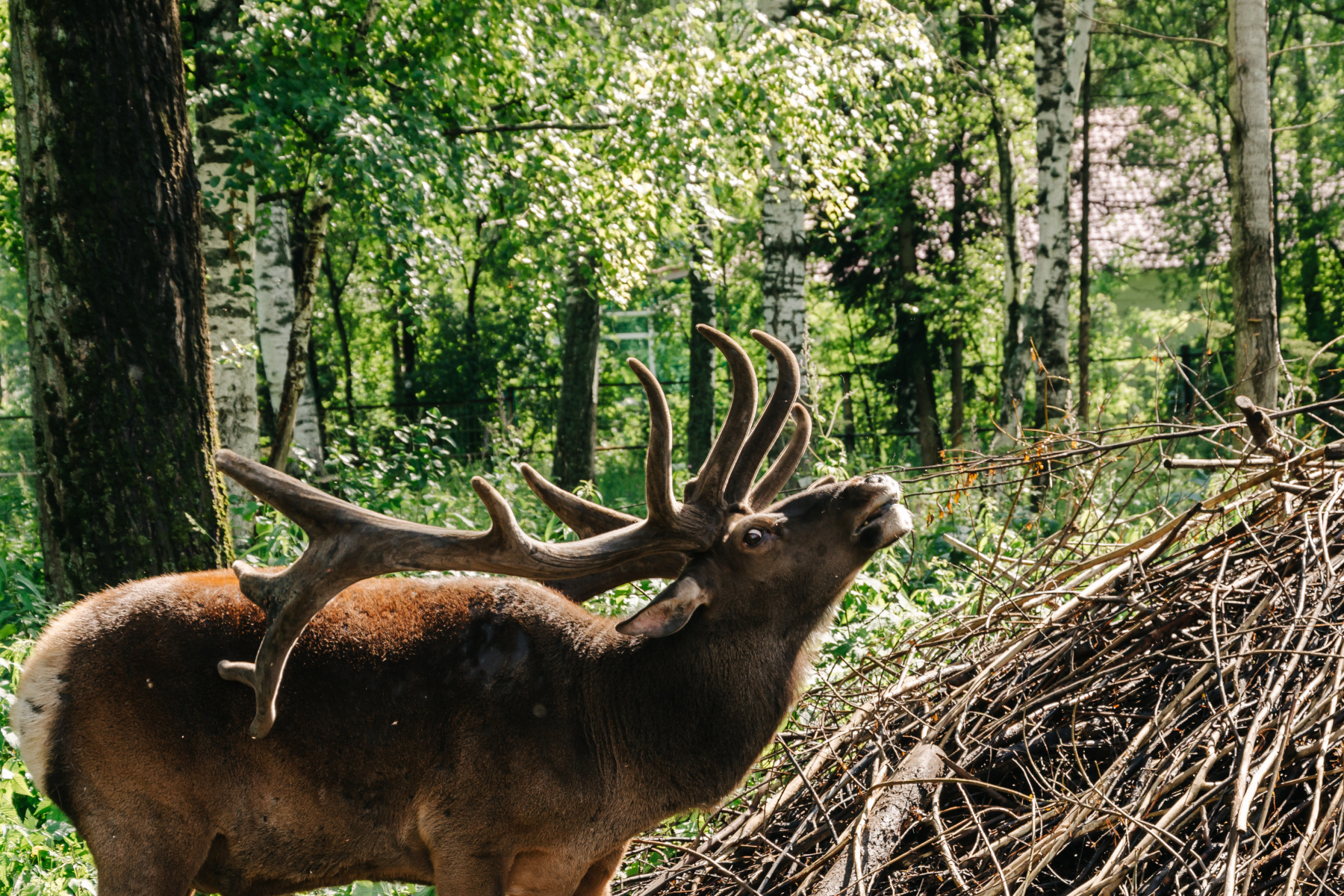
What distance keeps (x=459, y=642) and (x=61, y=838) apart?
7.76 ft

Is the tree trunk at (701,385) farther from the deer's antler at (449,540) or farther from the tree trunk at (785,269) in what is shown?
the deer's antler at (449,540)

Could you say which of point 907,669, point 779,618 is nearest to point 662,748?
point 779,618

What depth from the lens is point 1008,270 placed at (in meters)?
16.1

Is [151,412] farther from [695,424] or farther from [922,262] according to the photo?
[922,262]

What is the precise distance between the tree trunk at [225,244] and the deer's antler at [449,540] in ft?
18.6

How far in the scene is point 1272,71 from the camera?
21359 mm

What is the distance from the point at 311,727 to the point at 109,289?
3.04m

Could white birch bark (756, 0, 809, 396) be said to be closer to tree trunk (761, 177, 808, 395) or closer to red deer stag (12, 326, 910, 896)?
tree trunk (761, 177, 808, 395)

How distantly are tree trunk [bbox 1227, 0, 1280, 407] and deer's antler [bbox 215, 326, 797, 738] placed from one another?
6326mm

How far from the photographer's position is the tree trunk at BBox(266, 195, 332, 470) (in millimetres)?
9141

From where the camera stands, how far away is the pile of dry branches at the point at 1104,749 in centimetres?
300

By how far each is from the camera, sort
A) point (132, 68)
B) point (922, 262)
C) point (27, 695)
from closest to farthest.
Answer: point (27, 695) → point (132, 68) → point (922, 262)

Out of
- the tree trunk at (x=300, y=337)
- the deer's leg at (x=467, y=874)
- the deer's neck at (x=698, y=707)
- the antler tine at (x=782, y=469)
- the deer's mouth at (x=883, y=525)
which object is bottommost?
the deer's leg at (x=467, y=874)

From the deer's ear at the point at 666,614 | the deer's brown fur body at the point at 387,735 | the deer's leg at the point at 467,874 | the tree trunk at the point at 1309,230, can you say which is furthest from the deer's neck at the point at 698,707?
the tree trunk at the point at 1309,230
